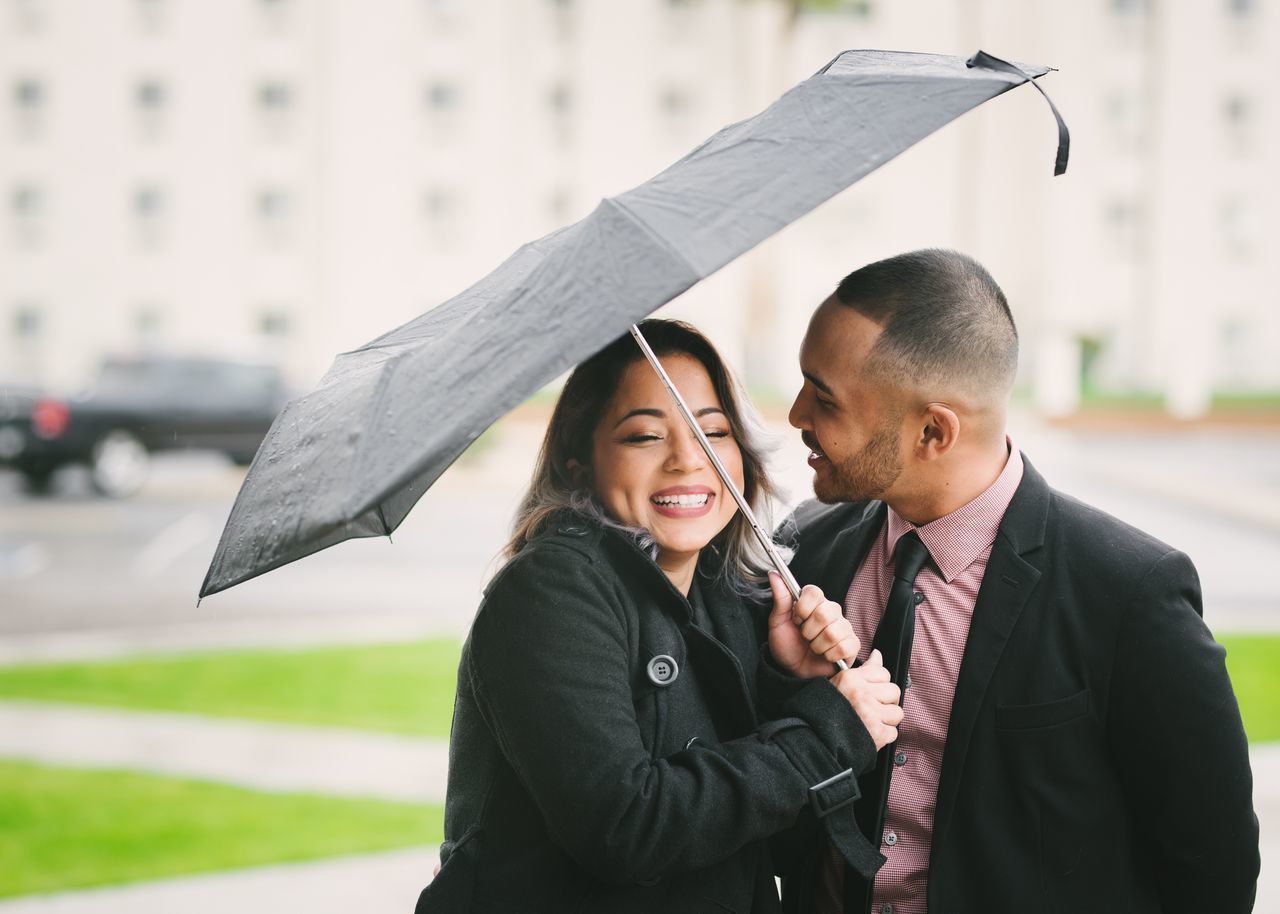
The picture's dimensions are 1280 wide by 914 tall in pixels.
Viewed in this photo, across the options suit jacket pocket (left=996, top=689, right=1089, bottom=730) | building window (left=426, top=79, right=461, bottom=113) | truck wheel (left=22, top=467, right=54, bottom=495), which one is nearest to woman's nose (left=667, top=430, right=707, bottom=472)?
suit jacket pocket (left=996, top=689, right=1089, bottom=730)

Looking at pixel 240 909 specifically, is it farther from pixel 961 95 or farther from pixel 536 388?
pixel 961 95

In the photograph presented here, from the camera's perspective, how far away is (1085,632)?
2.21 metres

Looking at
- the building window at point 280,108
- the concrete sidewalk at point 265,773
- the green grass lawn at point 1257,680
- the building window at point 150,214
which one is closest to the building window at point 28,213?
the building window at point 150,214

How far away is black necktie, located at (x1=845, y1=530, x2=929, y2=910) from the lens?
2.33 m

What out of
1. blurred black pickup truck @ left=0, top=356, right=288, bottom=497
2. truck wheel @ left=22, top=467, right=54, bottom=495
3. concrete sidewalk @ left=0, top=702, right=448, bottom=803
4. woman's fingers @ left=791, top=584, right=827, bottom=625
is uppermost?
woman's fingers @ left=791, top=584, right=827, bottom=625

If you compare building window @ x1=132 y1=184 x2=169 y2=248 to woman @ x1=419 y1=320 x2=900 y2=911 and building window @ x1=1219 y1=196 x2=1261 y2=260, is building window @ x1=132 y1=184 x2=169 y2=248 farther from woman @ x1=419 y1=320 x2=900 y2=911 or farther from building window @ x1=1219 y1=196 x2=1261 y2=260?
woman @ x1=419 y1=320 x2=900 y2=911

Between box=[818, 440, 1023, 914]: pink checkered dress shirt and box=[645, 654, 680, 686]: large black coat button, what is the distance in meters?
0.47

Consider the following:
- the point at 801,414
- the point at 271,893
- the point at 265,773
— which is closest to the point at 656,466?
the point at 801,414

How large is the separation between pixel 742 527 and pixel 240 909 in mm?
2938

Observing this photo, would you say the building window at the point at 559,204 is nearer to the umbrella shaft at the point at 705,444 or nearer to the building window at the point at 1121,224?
the building window at the point at 1121,224

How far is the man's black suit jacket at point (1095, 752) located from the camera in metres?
2.16

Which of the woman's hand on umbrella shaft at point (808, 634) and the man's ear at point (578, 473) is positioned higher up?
the man's ear at point (578, 473)

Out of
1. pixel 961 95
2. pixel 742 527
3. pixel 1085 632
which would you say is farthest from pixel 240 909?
pixel 961 95

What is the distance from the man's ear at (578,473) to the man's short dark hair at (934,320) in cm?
57
